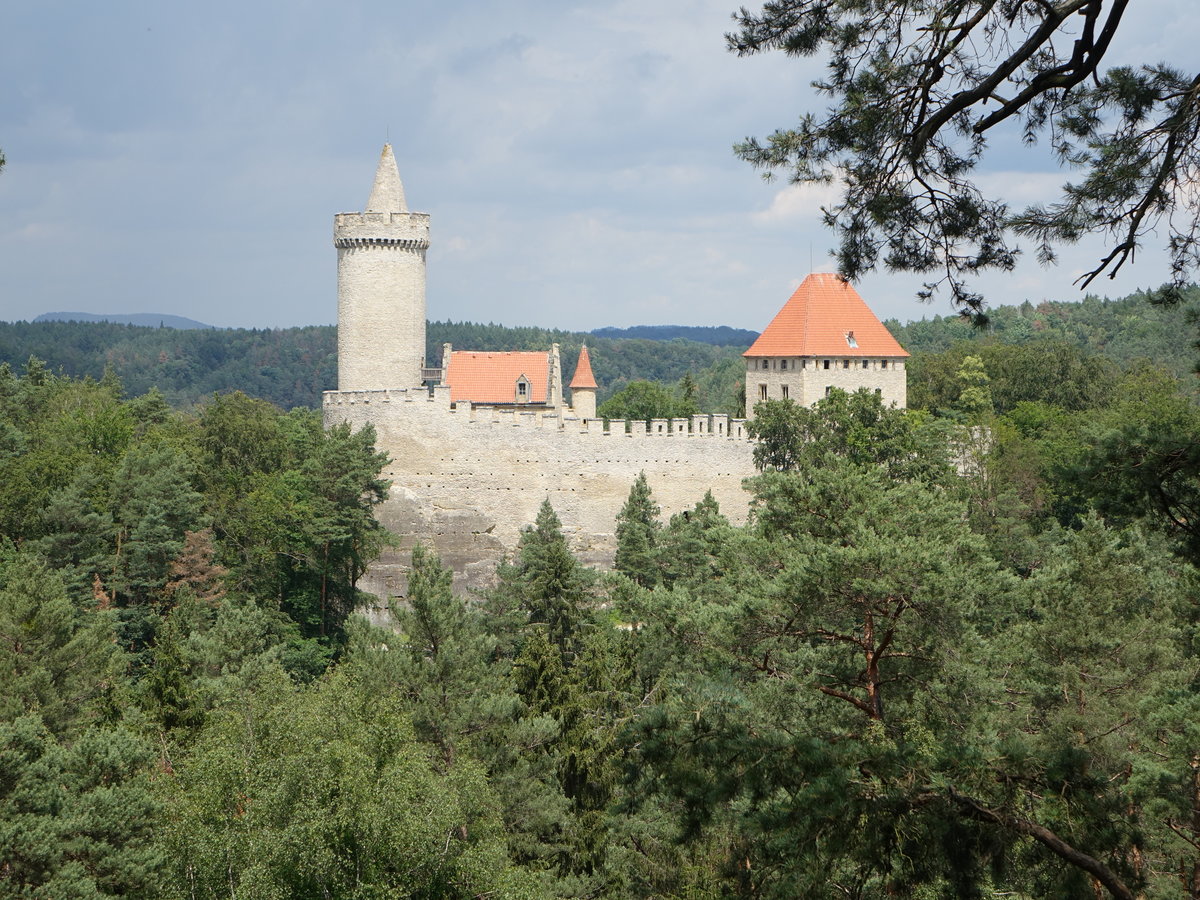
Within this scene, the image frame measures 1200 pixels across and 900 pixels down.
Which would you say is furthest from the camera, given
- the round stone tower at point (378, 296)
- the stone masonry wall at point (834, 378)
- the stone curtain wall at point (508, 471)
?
the stone masonry wall at point (834, 378)

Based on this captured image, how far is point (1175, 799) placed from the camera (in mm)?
11836

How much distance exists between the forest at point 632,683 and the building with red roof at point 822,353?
2446 mm

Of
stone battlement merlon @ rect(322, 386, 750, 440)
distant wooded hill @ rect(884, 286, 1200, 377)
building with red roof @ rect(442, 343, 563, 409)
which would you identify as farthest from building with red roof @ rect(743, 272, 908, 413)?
distant wooded hill @ rect(884, 286, 1200, 377)

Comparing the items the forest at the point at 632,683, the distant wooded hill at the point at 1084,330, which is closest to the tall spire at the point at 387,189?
the forest at the point at 632,683

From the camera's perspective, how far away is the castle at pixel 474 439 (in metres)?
31.6

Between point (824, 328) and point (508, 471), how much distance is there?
8.65m

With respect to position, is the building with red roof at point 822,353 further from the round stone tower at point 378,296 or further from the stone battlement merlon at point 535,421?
the round stone tower at point 378,296

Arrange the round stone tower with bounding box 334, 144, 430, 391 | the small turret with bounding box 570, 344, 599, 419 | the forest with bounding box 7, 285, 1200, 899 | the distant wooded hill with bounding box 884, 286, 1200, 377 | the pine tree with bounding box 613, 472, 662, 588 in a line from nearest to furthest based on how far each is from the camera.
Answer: the forest with bounding box 7, 285, 1200, 899 < the pine tree with bounding box 613, 472, 662, 588 < the round stone tower with bounding box 334, 144, 430, 391 < the small turret with bounding box 570, 344, 599, 419 < the distant wooded hill with bounding box 884, 286, 1200, 377

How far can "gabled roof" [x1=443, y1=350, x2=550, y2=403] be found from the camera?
3572cm

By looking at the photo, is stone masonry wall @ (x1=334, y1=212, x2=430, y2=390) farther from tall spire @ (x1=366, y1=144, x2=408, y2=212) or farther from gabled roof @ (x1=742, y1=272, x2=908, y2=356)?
gabled roof @ (x1=742, y1=272, x2=908, y2=356)

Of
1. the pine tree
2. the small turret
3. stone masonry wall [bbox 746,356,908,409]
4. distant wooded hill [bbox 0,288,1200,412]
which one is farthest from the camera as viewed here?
distant wooded hill [bbox 0,288,1200,412]

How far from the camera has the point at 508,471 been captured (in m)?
32.0

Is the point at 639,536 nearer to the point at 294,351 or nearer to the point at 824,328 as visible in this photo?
the point at 824,328

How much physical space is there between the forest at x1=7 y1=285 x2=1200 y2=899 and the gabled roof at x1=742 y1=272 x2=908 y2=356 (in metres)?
3.06
